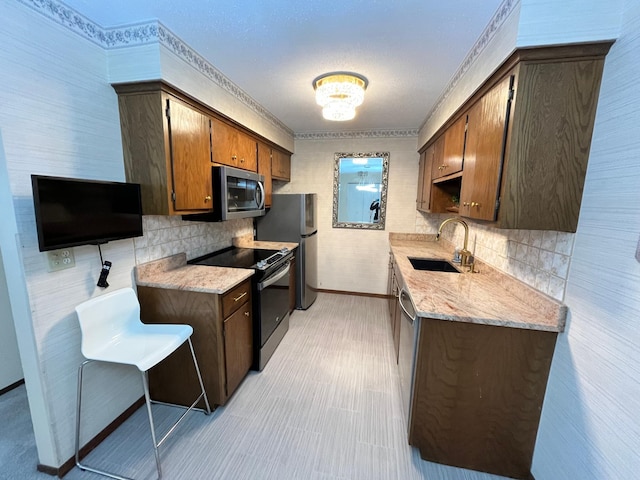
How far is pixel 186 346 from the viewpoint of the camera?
1.77 m

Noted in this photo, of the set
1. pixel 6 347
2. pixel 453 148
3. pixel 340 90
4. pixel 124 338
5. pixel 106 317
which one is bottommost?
pixel 6 347

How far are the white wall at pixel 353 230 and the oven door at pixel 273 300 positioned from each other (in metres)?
1.36

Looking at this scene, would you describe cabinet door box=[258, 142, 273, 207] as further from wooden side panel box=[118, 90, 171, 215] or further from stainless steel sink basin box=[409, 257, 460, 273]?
stainless steel sink basin box=[409, 257, 460, 273]

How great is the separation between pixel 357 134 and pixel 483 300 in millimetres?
2870

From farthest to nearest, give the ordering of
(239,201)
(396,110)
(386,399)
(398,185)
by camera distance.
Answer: (398,185) → (396,110) → (239,201) → (386,399)

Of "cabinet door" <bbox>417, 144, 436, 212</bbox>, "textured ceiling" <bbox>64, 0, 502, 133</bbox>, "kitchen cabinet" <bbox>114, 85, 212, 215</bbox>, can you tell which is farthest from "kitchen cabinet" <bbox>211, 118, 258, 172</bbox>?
"cabinet door" <bbox>417, 144, 436, 212</bbox>

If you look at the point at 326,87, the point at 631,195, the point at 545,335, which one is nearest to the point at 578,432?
the point at 545,335

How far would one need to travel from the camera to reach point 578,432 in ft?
3.62

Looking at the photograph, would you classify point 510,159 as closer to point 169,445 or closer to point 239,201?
point 239,201

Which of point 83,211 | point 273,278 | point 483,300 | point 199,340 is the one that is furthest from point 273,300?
point 483,300

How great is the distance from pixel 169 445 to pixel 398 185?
11.6ft

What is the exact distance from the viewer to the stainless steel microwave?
2059 mm

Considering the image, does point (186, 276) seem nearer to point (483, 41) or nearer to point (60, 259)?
point (60, 259)

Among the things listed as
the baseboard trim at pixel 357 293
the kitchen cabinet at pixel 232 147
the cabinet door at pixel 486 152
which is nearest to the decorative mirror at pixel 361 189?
the baseboard trim at pixel 357 293
